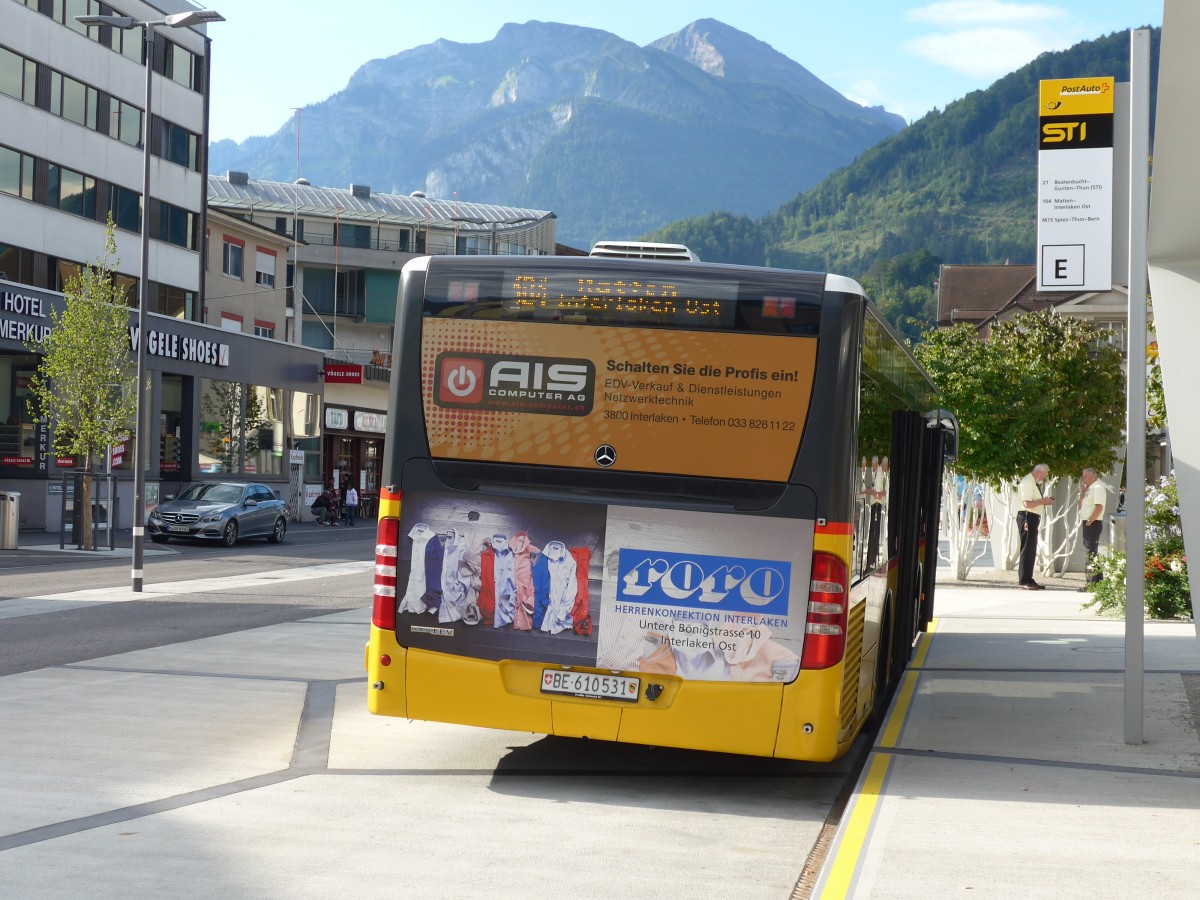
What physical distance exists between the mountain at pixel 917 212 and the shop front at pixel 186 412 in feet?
313

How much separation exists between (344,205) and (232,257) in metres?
38.6

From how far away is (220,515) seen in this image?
34094mm

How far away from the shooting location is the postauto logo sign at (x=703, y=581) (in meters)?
7.43

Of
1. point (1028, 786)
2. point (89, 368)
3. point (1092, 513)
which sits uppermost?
point (89, 368)

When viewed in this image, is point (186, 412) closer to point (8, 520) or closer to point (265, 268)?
point (265, 268)

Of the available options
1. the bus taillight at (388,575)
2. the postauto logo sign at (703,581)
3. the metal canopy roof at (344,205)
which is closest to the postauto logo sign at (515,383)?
the bus taillight at (388,575)

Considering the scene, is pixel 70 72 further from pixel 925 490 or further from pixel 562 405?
pixel 562 405

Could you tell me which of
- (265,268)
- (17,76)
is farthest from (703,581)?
(265,268)

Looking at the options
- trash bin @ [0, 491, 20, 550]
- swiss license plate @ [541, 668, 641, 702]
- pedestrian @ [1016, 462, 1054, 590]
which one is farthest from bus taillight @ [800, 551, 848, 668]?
trash bin @ [0, 491, 20, 550]

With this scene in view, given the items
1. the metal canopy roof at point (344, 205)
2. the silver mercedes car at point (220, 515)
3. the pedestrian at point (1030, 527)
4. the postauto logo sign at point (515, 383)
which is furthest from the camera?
the metal canopy roof at point (344, 205)

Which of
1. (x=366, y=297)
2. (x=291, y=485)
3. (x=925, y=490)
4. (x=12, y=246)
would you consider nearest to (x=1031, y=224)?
(x=366, y=297)

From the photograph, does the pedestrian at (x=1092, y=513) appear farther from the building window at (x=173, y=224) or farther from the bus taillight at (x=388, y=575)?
the building window at (x=173, y=224)

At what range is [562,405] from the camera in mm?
7738

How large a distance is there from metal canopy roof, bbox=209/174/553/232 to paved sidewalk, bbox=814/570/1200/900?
7995 centimetres
